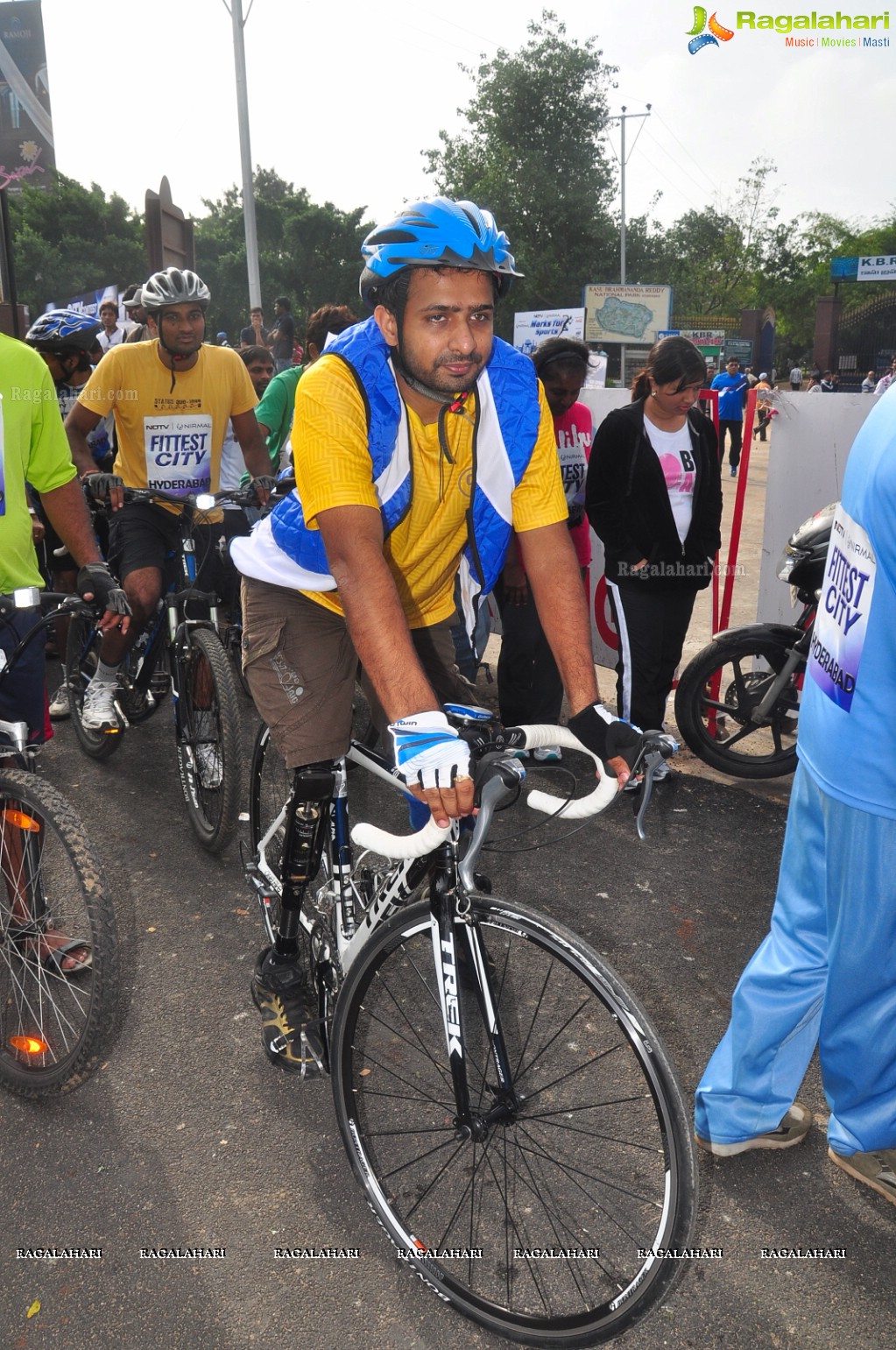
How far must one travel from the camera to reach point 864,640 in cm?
218

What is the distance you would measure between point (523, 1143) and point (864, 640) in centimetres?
148

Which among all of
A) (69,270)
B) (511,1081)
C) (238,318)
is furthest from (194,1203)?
(238,318)

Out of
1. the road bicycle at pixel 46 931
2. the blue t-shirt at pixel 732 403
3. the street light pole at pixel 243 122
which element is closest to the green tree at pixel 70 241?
the street light pole at pixel 243 122

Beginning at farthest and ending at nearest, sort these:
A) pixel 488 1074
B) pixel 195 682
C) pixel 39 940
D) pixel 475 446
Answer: pixel 195 682, pixel 39 940, pixel 475 446, pixel 488 1074

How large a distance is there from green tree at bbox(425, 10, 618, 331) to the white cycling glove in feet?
217

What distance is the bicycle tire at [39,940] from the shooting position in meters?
2.80

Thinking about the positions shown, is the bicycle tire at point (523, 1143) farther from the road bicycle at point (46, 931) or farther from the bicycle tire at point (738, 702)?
the bicycle tire at point (738, 702)

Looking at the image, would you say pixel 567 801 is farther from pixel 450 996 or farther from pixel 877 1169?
pixel 877 1169

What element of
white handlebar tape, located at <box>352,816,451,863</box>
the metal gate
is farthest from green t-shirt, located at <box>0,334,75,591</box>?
the metal gate

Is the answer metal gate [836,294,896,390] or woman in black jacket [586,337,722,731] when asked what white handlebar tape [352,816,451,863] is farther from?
metal gate [836,294,896,390]

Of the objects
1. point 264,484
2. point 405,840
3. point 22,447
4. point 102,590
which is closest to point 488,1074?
point 405,840

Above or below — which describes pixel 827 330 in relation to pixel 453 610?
above

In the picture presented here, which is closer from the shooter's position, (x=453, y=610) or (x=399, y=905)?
(x=399, y=905)

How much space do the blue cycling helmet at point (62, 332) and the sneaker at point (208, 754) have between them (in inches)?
114
